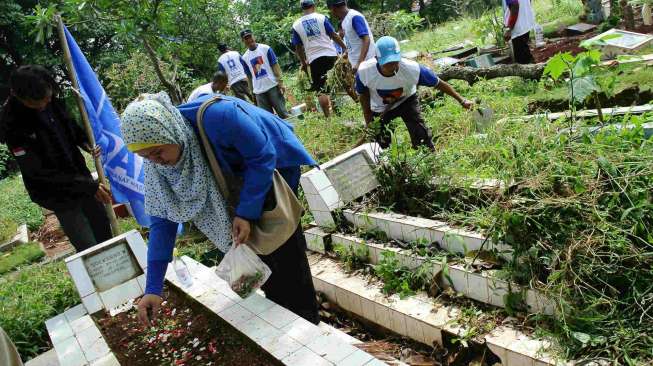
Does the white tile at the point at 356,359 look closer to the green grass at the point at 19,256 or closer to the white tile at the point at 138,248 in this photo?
the white tile at the point at 138,248

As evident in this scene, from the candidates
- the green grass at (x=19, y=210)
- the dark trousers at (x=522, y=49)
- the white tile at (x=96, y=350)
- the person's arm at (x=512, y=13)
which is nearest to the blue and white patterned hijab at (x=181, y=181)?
the white tile at (x=96, y=350)

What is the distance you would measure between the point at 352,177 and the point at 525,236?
69.8 inches

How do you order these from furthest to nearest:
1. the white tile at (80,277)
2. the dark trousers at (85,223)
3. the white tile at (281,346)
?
the dark trousers at (85,223)
the white tile at (80,277)
the white tile at (281,346)

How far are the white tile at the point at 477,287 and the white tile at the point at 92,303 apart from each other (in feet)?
8.17

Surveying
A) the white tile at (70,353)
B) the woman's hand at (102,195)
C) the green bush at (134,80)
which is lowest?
the white tile at (70,353)

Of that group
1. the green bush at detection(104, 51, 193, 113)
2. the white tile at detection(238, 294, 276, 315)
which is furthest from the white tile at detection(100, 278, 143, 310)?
the green bush at detection(104, 51, 193, 113)

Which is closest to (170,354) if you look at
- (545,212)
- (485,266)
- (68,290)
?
(68,290)

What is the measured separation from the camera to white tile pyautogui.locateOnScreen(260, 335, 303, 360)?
229 centimetres

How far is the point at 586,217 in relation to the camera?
2.23 meters

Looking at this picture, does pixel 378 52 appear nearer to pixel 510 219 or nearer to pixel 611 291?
pixel 510 219

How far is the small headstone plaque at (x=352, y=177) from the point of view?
155 inches

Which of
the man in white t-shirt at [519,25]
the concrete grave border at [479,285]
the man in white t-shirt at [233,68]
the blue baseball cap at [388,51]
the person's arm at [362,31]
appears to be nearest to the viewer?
the concrete grave border at [479,285]

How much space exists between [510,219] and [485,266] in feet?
1.47

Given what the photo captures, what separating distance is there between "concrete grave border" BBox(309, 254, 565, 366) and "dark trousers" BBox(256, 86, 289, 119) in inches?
168
